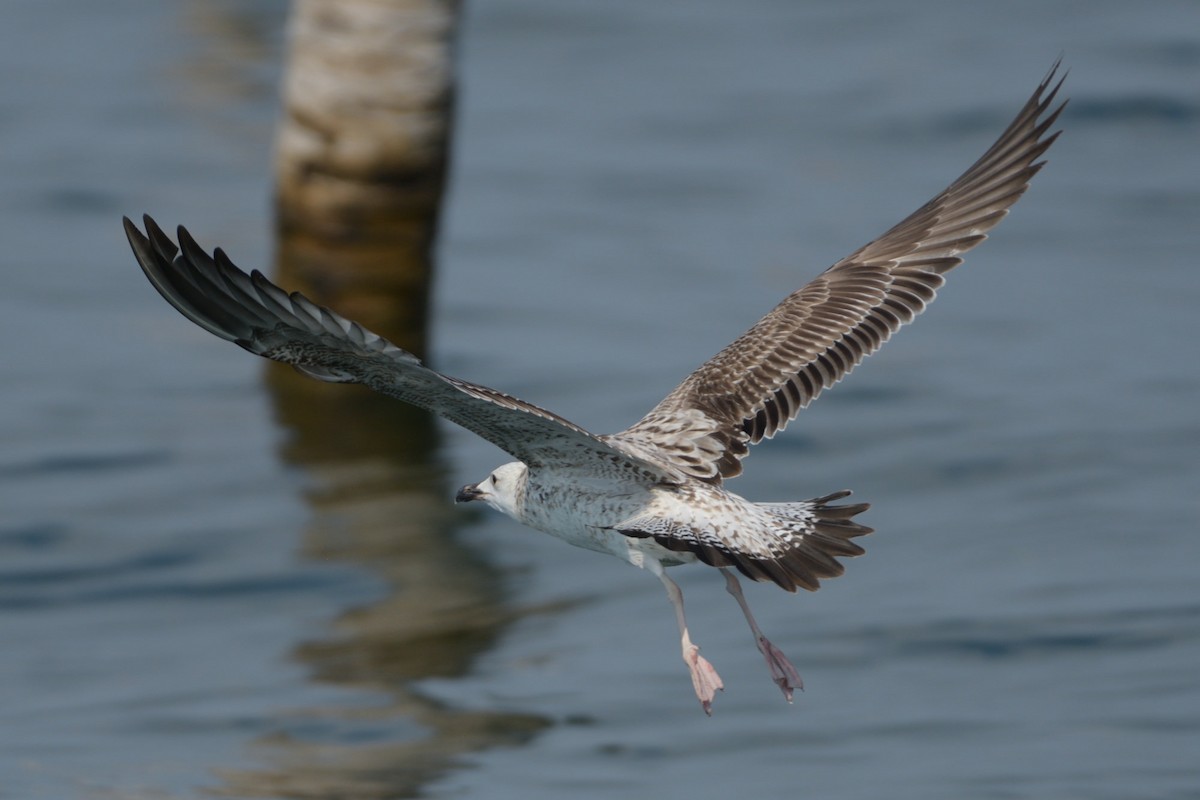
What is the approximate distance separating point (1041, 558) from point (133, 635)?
5.85 meters

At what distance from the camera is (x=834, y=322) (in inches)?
349

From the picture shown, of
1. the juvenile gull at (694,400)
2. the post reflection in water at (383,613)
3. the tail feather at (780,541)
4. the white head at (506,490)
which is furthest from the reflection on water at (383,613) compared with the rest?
the tail feather at (780,541)

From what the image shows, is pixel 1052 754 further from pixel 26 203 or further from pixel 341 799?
pixel 26 203

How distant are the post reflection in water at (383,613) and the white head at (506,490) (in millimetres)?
2566

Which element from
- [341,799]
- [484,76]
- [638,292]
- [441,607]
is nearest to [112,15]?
[484,76]

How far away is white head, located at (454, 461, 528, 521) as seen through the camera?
8148 mm

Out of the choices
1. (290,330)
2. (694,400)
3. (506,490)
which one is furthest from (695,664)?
(290,330)

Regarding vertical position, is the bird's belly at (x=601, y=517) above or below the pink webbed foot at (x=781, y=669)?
above

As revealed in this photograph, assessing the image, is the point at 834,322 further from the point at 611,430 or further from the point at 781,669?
the point at 611,430

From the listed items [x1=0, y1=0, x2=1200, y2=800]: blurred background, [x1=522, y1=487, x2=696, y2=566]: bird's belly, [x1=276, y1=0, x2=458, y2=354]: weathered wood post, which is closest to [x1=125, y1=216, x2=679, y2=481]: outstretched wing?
[x1=522, y1=487, x2=696, y2=566]: bird's belly

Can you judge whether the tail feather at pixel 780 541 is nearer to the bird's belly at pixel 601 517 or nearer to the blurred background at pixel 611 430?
the bird's belly at pixel 601 517

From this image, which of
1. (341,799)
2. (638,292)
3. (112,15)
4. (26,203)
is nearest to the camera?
(341,799)

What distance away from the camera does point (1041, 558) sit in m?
13.0

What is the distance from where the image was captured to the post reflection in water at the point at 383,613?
424 inches
